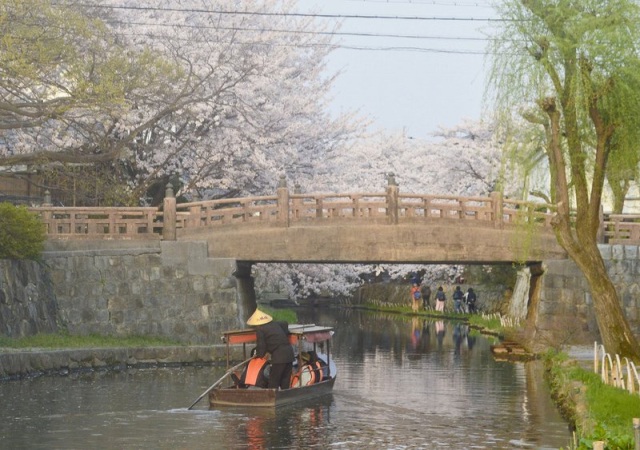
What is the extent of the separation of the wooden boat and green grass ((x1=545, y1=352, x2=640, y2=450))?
17.3 feet

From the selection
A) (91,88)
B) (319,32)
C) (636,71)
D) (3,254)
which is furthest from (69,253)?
(636,71)

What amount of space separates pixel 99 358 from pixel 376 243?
9.95 metres

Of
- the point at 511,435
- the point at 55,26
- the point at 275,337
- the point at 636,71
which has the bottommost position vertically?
the point at 511,435

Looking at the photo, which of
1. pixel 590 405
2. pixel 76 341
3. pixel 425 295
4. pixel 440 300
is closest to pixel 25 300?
pixel 76 341

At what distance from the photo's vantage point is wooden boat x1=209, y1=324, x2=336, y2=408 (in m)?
24.9

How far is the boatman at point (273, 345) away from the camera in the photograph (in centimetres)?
2520

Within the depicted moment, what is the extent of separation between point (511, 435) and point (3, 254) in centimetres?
1796

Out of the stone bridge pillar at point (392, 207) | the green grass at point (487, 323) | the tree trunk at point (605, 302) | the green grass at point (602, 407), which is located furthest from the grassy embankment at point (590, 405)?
the green grass at point (487, 323)

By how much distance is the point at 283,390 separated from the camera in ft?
83.2

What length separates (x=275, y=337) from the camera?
25266 millimetres

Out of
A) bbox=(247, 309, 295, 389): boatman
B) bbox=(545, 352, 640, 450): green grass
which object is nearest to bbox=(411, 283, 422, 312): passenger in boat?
bbox=(545, 352, 640, 450): green grass

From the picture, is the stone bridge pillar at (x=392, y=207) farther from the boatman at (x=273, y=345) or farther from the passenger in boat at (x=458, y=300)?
the passenger in boat at (x=458, y=300)

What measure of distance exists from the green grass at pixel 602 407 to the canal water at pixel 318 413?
2.28ft

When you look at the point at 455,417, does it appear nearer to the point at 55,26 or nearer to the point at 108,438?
the point at 108,438
